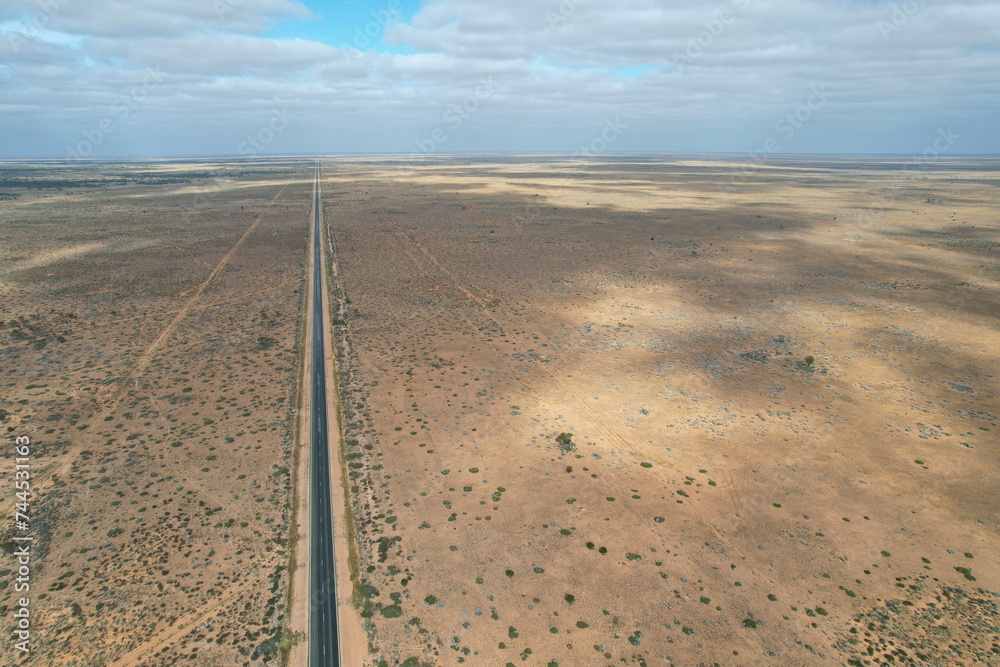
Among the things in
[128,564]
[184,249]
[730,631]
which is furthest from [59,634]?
[184,249]

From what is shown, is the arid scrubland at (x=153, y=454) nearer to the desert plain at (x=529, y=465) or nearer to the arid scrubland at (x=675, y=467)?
the desert plain at (x=529, y=465)

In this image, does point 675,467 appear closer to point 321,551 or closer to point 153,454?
point 321,551

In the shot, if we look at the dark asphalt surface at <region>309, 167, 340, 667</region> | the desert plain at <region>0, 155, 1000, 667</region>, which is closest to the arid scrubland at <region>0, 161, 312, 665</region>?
the desert plain at <region>0, 155, 1000, 667</region>

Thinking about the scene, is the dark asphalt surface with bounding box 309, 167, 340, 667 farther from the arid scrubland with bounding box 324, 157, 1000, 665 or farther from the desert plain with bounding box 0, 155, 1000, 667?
the arid scrubland with bounding box 324, 157, 1000, 665

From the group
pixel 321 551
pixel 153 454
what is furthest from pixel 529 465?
pixel 153 454

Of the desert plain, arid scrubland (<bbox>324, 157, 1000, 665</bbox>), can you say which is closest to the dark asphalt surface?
the desert plain

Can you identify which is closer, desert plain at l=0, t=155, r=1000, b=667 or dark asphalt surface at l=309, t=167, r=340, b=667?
dark asphalt surface at l=309, t=167, r=340, b=667
